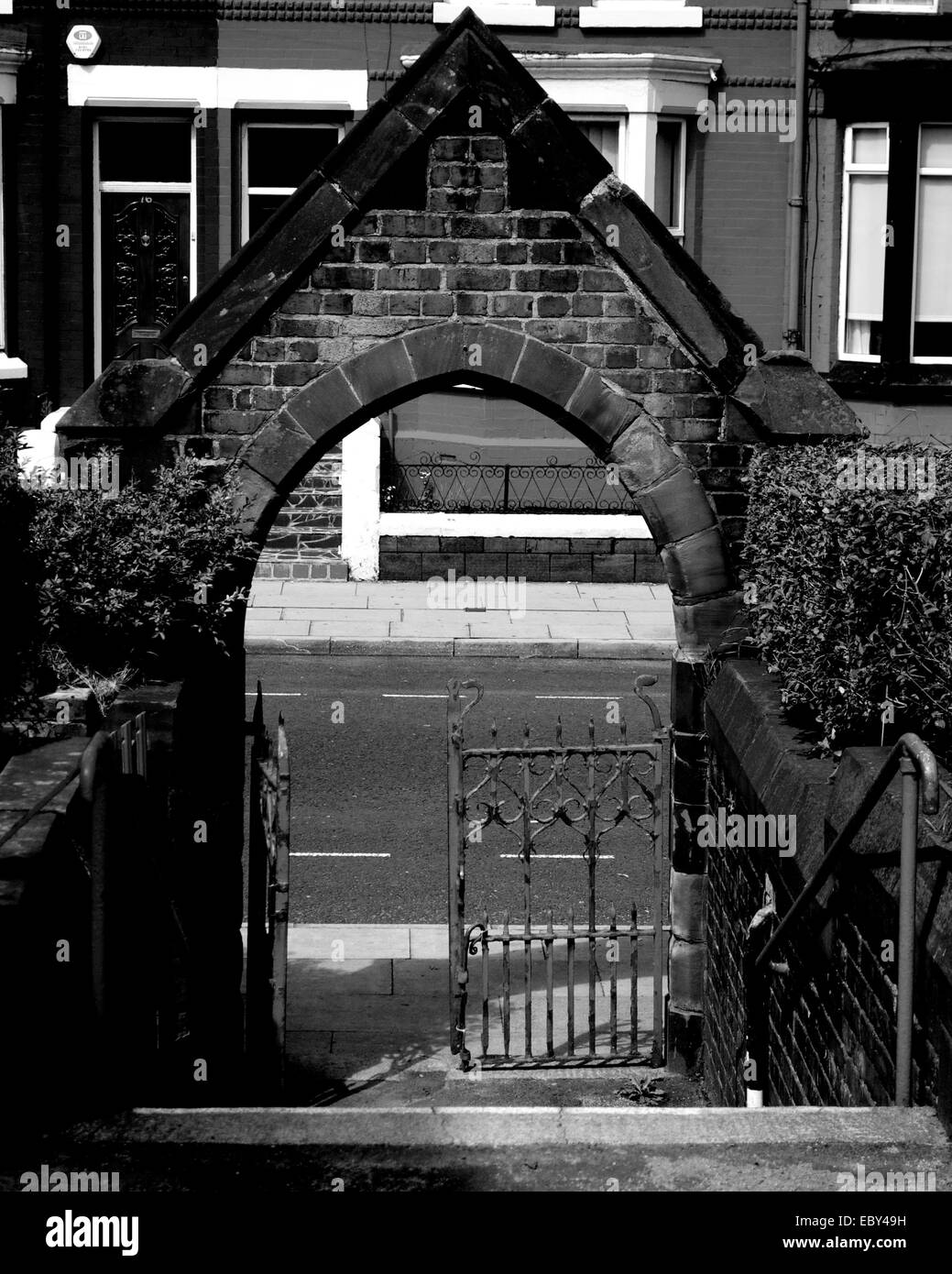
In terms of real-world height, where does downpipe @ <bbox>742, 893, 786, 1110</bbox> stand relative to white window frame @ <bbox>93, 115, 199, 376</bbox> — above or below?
below

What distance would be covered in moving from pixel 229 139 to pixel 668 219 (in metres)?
5.54

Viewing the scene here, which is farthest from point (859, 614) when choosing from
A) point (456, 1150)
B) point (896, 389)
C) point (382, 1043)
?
point (896, 389)

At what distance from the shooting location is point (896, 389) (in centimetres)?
2159

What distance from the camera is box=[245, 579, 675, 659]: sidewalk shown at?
17.9 m

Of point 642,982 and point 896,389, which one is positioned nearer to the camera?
point 642,982

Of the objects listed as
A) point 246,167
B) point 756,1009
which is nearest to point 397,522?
point 246,167

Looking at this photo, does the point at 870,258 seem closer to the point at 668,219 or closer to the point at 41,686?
the point at 668,219

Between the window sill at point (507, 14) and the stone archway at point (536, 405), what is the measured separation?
13731 mm

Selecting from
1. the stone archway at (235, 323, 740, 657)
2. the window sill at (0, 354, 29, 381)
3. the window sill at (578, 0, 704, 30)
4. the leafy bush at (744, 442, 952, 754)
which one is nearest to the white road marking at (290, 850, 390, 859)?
the stone archway at (235, 323, 740, 657)

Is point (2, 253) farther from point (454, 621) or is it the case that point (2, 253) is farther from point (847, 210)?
point (847, 210)

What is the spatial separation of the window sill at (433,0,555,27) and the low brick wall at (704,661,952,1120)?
14995 mm

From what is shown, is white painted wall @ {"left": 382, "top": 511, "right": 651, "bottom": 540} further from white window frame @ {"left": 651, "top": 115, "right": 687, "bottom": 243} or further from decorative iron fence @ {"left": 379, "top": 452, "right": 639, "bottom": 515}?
white window frame @ {"left": 651, "top": 115, "right": 687, "bottom": 243}

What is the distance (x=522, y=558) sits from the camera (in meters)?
20.4

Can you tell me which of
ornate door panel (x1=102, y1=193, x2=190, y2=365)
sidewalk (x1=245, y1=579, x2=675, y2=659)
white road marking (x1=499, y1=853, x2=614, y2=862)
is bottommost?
white road marking (x1=499, y1=853, x2=614, y2=862)
